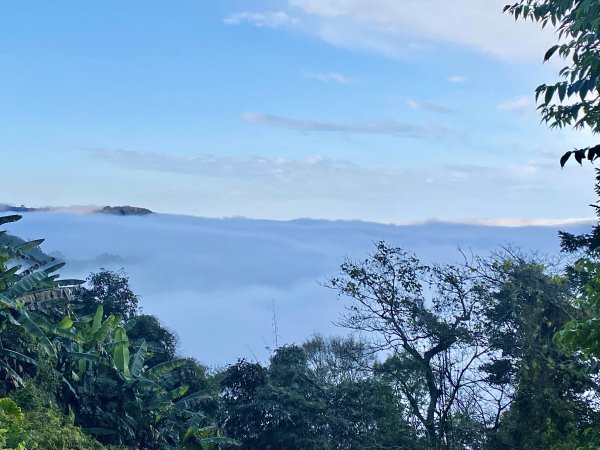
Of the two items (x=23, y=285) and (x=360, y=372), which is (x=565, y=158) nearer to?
(x=23, y=285)

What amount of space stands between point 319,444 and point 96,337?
Answer: 6023 mm

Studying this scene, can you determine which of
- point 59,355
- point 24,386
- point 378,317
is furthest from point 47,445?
point 378,317

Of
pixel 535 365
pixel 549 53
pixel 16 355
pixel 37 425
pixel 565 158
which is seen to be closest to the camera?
pixel 565 158

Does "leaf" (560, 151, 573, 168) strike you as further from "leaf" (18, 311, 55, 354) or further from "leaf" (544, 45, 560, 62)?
"leaf" (18, 311, 55, 354)

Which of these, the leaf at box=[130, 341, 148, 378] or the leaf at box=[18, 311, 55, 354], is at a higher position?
the leaf at box=[18, 311, 55, 354]

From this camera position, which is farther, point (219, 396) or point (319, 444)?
point (219, 396)

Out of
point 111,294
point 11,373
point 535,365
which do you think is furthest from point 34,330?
point 111,294

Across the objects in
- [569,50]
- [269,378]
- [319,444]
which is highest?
[569,50]

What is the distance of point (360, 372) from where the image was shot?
19.4m

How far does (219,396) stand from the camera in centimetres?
1869

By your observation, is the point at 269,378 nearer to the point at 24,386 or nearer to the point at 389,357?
the point at 389,357

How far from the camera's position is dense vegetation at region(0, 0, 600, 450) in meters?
12.0

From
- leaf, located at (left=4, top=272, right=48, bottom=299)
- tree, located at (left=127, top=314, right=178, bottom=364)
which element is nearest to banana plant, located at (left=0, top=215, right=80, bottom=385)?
leaf, located at (left=4, top=272, right=48, bottom=299)

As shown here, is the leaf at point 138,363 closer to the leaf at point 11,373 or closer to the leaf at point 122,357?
the leaf at point 122,357
